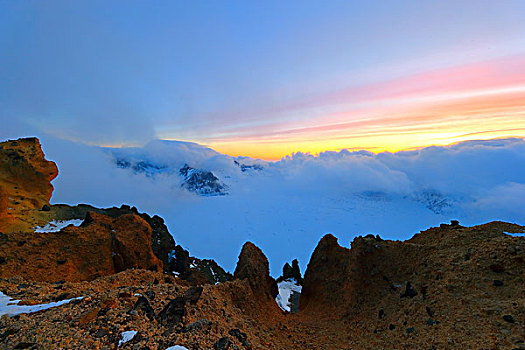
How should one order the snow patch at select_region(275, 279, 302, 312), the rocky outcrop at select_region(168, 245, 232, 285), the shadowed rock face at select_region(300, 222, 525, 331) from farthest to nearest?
the snow patch at select_region(275, 279, 302, 312)
the rocky outcrop at select_region(168, 245, 232, 285)
the shadowed rock face at select_region(300, 222, 525, 331)

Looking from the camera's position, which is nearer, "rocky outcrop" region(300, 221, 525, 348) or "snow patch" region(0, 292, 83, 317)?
"snow patch" region(0, 292, 83, 317)

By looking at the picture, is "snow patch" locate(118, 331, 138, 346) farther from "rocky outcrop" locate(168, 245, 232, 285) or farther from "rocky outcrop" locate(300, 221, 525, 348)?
"rocky outcrop" locate(168, 245, 232, 285)

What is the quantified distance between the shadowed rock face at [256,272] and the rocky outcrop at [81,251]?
31.3 ft

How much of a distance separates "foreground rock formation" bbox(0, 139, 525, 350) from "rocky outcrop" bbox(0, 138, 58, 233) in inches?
20.9

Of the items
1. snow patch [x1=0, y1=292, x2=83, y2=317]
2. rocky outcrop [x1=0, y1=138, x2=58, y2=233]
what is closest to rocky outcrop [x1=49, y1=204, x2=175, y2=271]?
rocky outcrop [x1=0, y1=138, x2=58, y2=233]

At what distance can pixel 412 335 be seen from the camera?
11.3 metres

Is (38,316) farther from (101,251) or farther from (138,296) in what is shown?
(101,251)

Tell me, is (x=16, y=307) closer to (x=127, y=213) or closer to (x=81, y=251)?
(x=81, y=251)

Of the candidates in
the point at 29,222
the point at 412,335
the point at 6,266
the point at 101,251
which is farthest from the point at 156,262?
the point at 412,335

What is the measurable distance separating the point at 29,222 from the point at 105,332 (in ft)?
87.0

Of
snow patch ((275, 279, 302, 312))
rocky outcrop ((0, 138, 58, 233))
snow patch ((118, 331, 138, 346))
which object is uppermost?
rocky outcrop ((0, 138, 58, 233))

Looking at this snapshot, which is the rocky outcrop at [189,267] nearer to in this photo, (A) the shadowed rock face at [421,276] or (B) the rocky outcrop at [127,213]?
(B) the rocky outcrop at [127,213]

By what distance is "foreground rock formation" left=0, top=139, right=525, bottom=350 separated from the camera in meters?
8.08

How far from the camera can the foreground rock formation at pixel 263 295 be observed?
318 inches
